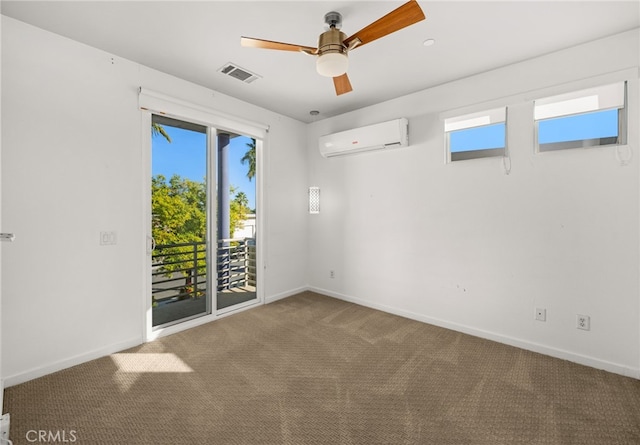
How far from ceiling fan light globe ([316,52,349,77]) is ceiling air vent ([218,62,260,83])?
1309mm

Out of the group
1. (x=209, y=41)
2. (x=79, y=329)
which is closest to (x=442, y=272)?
(x=209, y=41)

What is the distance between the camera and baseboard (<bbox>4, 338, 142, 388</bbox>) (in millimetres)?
2105

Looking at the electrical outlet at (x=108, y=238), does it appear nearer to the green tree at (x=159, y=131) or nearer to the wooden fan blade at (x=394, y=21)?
the green tree at (x=159, y=131)

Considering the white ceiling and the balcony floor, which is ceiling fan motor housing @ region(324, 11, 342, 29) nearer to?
the white ceiling

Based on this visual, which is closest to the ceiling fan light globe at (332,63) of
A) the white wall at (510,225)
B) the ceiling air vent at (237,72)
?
the ceiling air vent at (237,72)

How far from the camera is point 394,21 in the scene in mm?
1600

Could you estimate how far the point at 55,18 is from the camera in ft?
6.80

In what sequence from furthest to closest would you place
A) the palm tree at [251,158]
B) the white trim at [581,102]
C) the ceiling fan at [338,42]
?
the palm tree at [251,158] → the white trim at [581,102] → the ceiling fan at [338,42]

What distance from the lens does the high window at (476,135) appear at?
9.11 ft

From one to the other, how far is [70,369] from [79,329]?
0.96ft

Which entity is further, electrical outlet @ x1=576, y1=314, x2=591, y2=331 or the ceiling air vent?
the ceiling air vent

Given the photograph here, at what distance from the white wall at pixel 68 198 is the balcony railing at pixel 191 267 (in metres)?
0.48

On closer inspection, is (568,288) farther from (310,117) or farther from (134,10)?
(134,10)

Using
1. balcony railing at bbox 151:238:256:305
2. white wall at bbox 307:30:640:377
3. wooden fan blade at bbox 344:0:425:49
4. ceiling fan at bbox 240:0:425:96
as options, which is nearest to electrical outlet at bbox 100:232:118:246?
balcony railing at bbox 151:238:256:305
